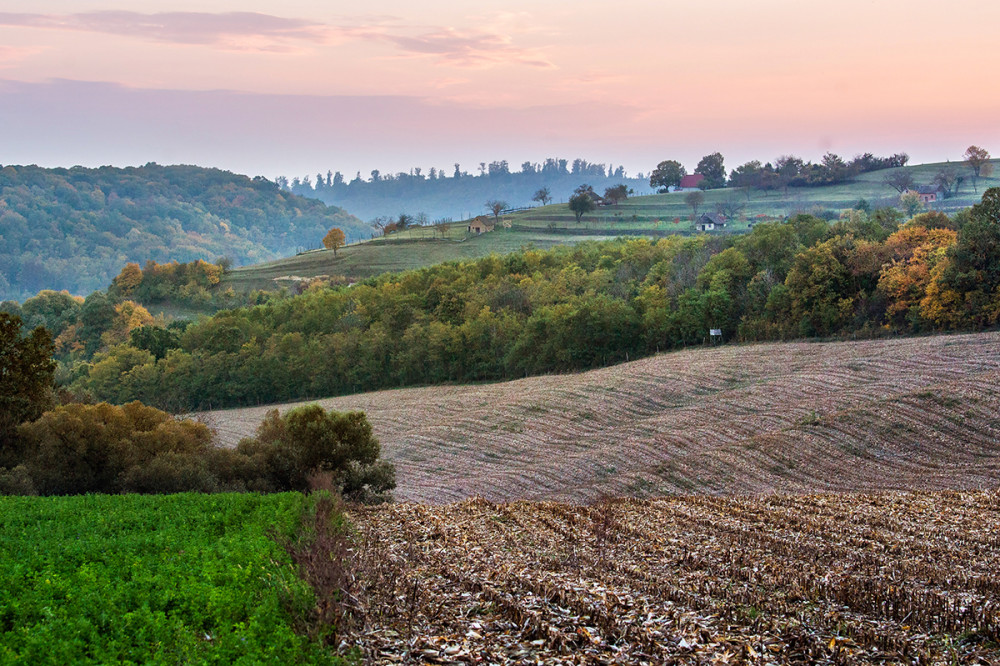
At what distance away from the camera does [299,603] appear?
10.6 meters

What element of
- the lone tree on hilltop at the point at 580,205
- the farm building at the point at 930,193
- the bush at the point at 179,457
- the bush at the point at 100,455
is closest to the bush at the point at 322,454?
the bush at the point at 179,457

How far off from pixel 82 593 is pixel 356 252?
12673 centimetres

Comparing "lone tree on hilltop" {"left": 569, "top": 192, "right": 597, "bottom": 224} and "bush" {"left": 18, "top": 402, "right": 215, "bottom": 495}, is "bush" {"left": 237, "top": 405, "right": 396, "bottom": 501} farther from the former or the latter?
"lone tree on hilltop" {"left": 569, "top": 192, "right": 597, "bottom": 224}

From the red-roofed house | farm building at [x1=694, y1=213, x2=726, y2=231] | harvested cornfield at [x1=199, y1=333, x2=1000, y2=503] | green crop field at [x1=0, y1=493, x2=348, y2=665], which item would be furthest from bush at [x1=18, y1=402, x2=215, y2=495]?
the red-roofed house

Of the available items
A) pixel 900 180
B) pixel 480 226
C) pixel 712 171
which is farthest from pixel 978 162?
pixel 480 226

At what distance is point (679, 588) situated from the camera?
14.1 meters

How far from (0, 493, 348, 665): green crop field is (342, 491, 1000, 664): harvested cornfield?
1.44 metres

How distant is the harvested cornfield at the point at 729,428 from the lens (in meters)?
32.2

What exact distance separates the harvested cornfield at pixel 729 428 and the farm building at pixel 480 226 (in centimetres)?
8334

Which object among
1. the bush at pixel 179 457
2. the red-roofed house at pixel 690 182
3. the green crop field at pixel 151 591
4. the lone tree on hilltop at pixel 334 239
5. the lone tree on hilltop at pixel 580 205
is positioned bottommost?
the bush at pixel 179 457

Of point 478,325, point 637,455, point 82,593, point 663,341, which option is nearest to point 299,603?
point 82,593

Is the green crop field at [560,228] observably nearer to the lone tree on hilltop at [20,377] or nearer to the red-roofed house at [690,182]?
the red-roofed house at [690,182]

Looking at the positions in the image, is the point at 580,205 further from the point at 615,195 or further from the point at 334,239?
the point at 334,239

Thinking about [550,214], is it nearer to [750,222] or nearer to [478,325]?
[750,222]
